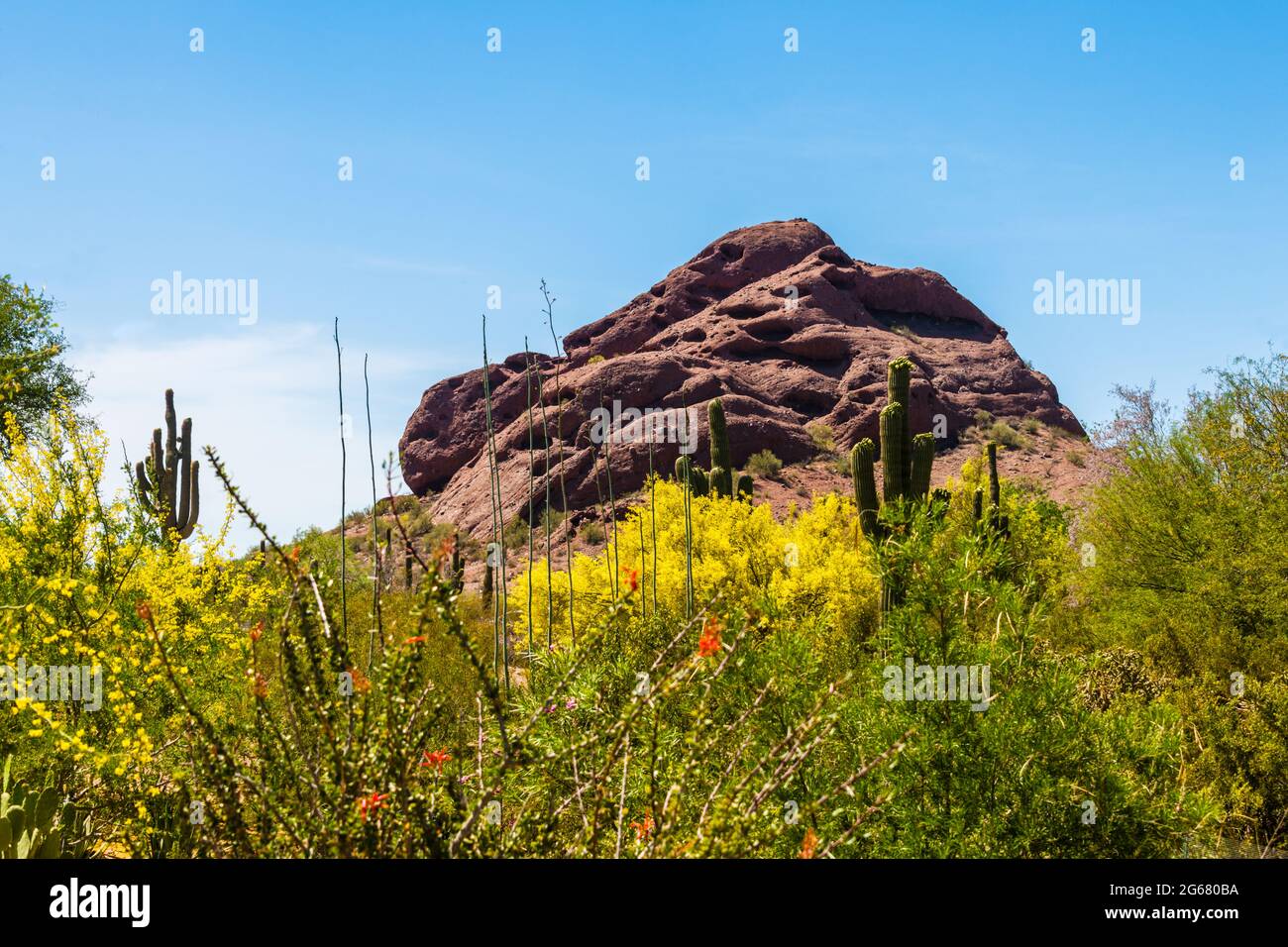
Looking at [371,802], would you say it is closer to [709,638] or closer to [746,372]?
[709,638]

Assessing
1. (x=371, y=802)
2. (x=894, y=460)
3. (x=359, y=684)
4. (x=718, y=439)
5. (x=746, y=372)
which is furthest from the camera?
(x=746, y=372)

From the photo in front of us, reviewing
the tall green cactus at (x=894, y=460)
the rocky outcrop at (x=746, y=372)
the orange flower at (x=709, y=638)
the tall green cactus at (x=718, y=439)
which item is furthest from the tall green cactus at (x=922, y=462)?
the rocky outcrop at (x=746, y=372)

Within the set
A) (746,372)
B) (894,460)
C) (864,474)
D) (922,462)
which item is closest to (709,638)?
(894,460)

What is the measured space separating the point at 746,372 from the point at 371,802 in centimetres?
5273

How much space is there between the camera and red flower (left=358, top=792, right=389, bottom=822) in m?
1.98

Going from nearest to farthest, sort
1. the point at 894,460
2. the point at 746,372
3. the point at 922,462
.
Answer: the point at 894,460, the point at 922,462, the point at 746,372

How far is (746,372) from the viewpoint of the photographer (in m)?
54.0

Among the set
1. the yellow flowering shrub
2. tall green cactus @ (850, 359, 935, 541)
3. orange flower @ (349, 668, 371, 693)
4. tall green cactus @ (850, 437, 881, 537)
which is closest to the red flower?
orange flower @ (349, 668, 371, 693)

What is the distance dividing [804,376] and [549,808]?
51690 millimetres

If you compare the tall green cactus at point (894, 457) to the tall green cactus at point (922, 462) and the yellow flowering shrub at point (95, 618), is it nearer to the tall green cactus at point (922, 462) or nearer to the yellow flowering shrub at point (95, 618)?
the tall green cactus at point (922, 462)

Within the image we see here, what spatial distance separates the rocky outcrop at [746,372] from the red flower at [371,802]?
39.7m

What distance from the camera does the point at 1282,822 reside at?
801 centimetres
